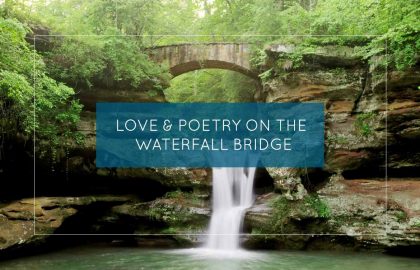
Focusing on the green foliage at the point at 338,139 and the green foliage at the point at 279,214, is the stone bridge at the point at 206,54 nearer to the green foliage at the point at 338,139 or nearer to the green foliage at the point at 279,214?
the green foliage at the point at 338,139

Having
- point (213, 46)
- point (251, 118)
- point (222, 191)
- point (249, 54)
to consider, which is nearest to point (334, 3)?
point (249, 54)

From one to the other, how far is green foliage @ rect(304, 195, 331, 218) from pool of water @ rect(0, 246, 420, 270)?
45.7 inches

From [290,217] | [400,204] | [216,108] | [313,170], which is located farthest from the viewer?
[216,108]

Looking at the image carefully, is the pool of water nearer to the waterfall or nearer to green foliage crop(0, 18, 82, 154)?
the waterfall

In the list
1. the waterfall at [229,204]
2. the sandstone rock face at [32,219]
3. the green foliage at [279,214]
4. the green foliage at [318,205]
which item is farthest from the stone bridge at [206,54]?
the sandstone rock face at [32,219]

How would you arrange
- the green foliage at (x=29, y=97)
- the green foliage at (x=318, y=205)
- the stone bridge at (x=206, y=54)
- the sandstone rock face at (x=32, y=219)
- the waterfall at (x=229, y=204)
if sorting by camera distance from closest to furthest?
the green foliage at (x=29, y=97), the sandstone rock face at (x=32, y=219), the green foliage at (x=318, y=205), the waterfall at (x=229, y=204), the stone bridge at (x=206, y=54)

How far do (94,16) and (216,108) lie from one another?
7.54 meters

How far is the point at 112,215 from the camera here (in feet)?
45.4

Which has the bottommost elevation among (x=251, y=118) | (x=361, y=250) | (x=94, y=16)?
(x=361, y=250)

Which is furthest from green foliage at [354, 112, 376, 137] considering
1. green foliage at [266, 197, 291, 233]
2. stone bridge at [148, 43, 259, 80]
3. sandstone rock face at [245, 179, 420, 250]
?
stone bridge at [148, 43, 259, 80]

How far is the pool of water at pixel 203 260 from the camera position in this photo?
10.2 metres

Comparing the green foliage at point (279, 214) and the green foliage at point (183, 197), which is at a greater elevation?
the green foliage at point (183, 197)

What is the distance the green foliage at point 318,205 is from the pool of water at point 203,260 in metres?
1.16

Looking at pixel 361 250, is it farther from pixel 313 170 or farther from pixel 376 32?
pixel 376 32
